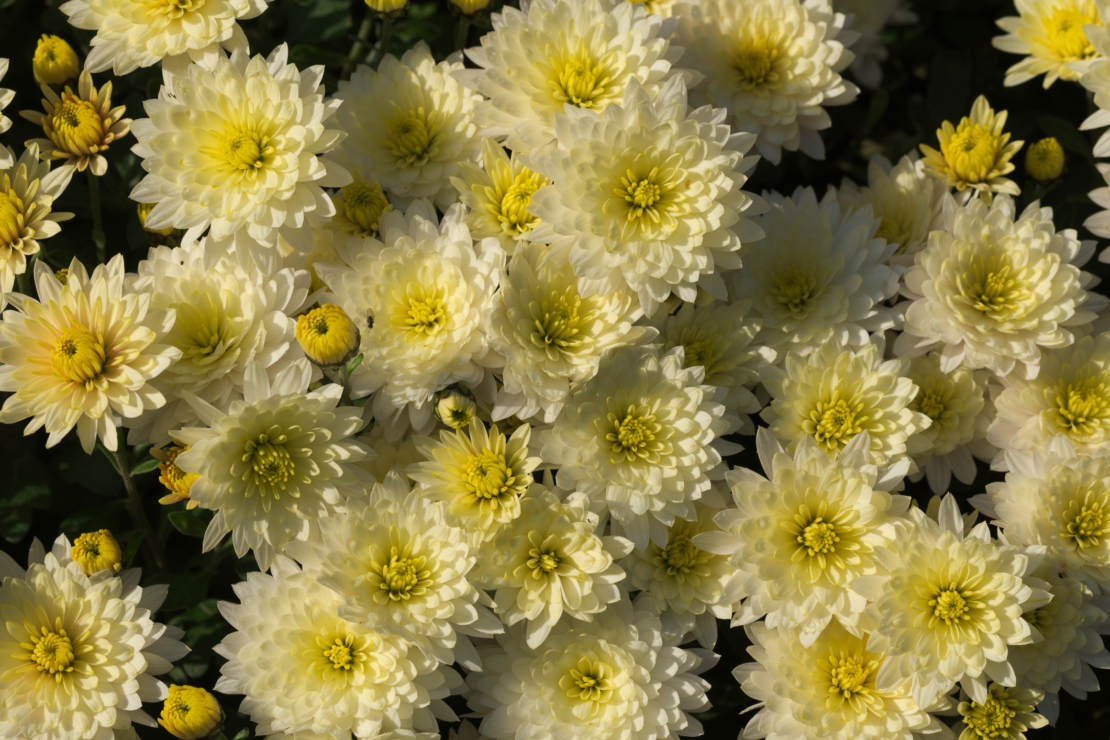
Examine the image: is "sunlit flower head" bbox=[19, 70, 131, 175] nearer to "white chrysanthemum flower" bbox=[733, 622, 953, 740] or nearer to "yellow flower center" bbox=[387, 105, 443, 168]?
"yellow flower center" bbox=[387, 105, 443, 168]

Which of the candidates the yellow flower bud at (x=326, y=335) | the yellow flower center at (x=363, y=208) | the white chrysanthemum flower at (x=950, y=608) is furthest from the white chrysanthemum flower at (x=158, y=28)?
the white chrysanthemum flower at (x=950, y=608)

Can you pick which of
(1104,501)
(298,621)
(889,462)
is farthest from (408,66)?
(1104,501)

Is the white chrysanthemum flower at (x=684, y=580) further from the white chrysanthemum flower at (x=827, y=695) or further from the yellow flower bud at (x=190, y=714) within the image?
the yellow flower bud at (x=190, y=714)

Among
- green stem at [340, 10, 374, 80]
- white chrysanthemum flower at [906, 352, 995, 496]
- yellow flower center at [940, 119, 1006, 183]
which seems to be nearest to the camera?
white chrysanthemum flower at [906, 352, 995, 496]

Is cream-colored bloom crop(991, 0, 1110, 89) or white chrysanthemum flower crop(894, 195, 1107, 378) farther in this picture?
cream-colored bloom crop(991, 0, 1110, 89)

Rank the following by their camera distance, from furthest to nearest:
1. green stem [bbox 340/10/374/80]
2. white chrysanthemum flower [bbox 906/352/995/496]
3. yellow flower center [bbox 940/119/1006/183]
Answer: green stem [bbox 340/10/374/80] < yellow flower center [bbox 940/119/1006/183] < white chrysanthemum flower [bbox 906/352/995/496]

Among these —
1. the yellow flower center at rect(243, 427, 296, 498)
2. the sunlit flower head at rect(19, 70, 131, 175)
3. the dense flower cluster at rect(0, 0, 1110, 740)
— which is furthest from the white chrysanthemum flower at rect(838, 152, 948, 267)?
the sunlit flower head at rect(19, 70, 131, 175)

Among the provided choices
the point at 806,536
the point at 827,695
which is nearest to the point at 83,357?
the point at 806,536

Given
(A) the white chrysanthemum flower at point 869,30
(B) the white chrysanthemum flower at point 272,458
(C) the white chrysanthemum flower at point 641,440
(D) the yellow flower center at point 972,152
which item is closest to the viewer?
(B) the white chrysanthemum flower at point 272,458
